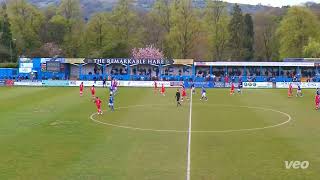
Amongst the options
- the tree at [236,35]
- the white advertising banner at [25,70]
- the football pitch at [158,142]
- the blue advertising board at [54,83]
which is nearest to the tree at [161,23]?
the tree at [236,35]

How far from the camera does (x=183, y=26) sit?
10469 centimetres

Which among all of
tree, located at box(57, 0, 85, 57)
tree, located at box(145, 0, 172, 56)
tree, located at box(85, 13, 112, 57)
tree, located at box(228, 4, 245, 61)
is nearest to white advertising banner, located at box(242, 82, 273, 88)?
tree, located at box(145, 0, 172, 56)

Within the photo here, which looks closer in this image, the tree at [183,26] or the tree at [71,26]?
the tree at [183,26]

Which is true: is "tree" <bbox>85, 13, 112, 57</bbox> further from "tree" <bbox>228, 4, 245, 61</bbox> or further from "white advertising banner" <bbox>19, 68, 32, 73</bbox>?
"tree" <bbox>228, 4, 245, 61</bbox>

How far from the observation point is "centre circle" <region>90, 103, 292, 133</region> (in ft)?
106

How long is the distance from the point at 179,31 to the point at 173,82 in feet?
106

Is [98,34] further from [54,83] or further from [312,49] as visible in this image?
[312,49]

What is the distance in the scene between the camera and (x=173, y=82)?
74.1 meters

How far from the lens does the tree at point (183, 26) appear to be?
343 ft

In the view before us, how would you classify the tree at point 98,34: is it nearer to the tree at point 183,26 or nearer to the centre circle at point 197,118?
the tree at point 183,26

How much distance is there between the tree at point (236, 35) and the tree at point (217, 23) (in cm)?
386

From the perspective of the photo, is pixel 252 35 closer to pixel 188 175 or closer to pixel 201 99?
pixel 201 99

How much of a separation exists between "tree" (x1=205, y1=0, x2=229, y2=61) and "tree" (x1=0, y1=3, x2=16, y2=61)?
4231 cm

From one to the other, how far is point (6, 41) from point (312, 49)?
205ft
